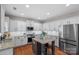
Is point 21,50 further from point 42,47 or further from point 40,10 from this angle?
point 40,10

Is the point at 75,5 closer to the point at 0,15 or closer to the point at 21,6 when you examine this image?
the point at 21,6

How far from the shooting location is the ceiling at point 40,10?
1001 millimetres

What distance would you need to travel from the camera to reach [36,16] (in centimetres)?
112

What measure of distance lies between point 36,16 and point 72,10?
1.74 feet

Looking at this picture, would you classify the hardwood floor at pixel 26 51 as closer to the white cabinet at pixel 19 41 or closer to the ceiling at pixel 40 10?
the white cabinet at pixel 19 41

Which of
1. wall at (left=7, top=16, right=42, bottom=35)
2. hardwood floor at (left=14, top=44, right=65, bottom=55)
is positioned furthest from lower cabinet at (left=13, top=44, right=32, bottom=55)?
wall at (left=7, top=16, right=42, bottom=35)

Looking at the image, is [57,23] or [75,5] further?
[57,23]

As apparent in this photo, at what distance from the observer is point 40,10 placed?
1.09 meters

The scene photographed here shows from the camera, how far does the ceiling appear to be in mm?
1001

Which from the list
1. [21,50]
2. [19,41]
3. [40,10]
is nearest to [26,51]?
[21,50]

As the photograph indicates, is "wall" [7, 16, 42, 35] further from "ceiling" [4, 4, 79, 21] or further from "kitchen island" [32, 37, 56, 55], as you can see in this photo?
"kitchen island" [32, 37, 56, 55]
